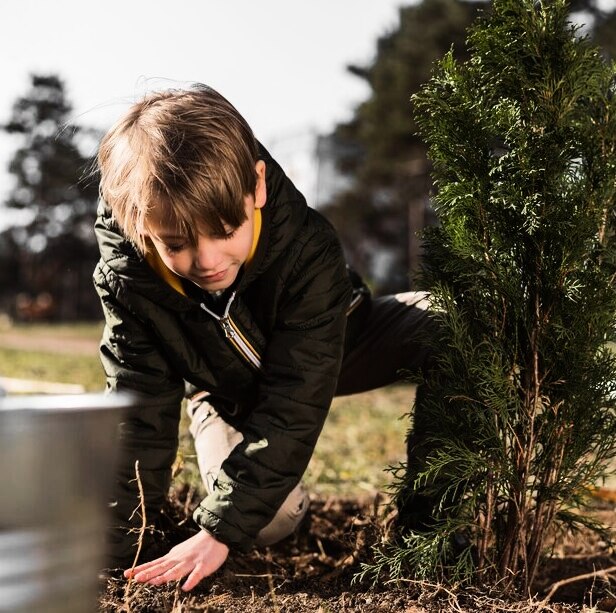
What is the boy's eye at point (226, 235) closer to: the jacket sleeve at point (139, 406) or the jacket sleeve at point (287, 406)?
the jacket sleeve at point (287, 406)

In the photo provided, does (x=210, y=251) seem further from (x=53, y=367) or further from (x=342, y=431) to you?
(x=53, y=367)

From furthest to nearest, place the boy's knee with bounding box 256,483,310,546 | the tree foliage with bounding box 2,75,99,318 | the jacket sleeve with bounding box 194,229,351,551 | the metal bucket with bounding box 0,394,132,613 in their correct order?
the tree foliage with bounding box 2,75,99,318, the boy's knee with bounding box 256,483,310,546, the jacket sleeve with bounding box 194,229,351,551, the metal bucket with bounding box 0,394,132,613

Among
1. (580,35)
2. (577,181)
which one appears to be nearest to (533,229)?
(577,181)

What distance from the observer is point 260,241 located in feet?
8.34

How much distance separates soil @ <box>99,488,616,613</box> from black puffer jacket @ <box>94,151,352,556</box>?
0.75 feet

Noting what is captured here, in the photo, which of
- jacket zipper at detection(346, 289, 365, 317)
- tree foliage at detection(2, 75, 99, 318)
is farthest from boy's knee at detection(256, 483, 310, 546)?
→ tree foliage at detection(2, 75, 99, 318)

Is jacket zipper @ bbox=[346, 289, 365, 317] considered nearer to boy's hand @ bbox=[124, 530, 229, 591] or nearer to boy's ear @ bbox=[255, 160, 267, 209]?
boy's ear @ bbox=[255, 160, 267, 209]

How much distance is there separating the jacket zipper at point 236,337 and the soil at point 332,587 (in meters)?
0.72

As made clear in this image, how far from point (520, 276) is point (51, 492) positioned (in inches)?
64.6

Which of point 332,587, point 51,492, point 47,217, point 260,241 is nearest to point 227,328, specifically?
point 260,241

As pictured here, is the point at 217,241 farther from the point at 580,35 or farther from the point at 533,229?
the point at 580,35

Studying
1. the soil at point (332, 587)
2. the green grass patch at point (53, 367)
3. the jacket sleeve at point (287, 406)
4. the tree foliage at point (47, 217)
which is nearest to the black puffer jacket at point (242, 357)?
the jacket sleeve at point (287, 406)

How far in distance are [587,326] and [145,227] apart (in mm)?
1379

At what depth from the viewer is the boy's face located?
2.29 m
